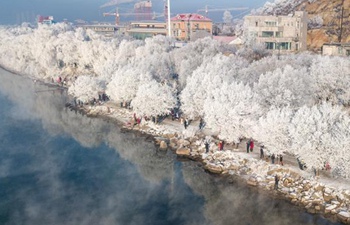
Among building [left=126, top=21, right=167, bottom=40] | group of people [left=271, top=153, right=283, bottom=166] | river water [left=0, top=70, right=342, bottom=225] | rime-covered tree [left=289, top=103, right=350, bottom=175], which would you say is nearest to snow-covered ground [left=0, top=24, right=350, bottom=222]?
rime-covered tree [left=289, top=103, right=350, bottom=175]

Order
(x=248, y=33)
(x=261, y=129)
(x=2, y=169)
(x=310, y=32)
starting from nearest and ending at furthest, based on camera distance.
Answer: (x=261, y=129), (x=2, y=169), (x=248, y=33), (x=310, y=32)

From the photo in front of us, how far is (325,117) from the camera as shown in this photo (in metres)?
32.2

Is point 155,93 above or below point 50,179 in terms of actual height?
above

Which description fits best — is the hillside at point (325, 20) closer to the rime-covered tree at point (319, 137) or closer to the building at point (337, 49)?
the building at point (337, 49)

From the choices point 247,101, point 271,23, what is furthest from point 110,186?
→ point 271,23

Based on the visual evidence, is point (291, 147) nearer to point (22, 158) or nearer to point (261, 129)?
point (261, 129)

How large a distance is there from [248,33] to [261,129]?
3805cm

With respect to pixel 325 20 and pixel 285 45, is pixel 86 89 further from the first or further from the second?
pixel 325 20

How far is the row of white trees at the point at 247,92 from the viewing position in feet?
102

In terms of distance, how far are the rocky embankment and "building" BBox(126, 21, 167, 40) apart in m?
77.1

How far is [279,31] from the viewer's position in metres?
66.5

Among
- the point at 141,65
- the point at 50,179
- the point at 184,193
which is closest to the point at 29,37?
the point at 141,65

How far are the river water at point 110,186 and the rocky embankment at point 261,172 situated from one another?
970mm

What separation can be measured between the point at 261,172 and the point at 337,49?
115 feet
